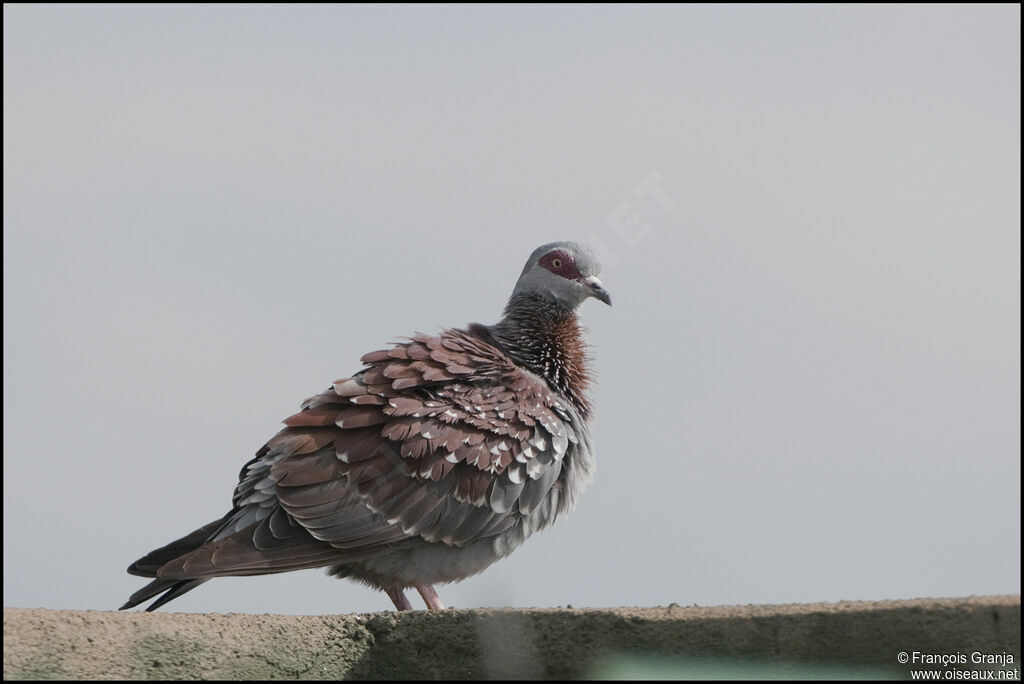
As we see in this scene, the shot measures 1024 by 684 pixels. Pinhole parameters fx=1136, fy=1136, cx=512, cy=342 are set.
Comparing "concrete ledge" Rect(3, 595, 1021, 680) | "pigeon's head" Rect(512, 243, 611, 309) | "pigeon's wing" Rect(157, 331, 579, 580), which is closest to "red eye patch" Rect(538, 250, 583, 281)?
"pigeon's head" Rect(512, 243, 611, 309)

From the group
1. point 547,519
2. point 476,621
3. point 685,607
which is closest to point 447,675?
point 476,621

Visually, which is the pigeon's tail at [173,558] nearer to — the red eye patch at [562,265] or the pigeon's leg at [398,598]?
the pigeon's leg at [398,598]

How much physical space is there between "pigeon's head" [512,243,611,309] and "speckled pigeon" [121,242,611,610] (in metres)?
1.17

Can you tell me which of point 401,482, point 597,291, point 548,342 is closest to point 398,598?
point 401,482

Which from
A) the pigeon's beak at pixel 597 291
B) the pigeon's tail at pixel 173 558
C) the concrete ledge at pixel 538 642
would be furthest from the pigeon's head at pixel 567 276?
the concrete ledge at pixel 538 642

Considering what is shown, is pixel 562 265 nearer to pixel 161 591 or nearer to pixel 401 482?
pixel 401 482

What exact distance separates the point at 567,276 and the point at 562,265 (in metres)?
0.10

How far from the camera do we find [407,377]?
25.8ft

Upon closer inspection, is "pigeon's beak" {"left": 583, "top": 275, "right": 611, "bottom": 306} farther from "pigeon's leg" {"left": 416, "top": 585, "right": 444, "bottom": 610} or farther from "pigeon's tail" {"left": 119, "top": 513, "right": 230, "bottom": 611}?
"pigeon's tail" {"left": 119, "top": 513, "right": 230, "bottom": 611}

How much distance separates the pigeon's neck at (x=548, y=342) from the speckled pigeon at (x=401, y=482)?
44cm

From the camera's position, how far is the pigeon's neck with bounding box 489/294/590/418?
344 inches

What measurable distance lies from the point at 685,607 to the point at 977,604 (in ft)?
3.75

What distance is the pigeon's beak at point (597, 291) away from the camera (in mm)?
9117

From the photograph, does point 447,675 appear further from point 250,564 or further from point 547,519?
point 547,519
